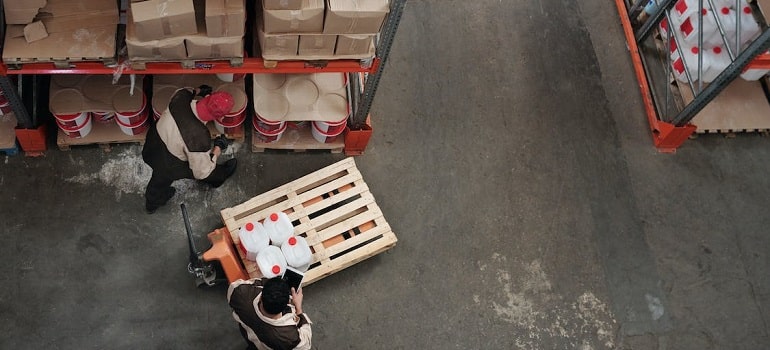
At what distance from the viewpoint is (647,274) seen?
6828 millimetres

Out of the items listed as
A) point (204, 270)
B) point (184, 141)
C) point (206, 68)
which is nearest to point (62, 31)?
point (206, 68)

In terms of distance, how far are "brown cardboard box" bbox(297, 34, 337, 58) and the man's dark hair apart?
1.83 metres

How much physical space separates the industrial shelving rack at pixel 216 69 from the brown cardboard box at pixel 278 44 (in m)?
0.12

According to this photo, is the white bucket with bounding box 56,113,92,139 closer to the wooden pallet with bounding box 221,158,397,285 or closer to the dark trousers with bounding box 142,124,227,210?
the dark trousers with bounding box 142,124,227,210

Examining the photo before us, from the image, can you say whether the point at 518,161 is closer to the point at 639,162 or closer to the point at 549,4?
the point at 639,162

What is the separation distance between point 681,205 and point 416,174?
2.71m

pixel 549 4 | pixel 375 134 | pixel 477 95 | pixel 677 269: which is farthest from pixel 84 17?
pixel 677 269

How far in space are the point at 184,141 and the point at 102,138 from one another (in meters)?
1.24

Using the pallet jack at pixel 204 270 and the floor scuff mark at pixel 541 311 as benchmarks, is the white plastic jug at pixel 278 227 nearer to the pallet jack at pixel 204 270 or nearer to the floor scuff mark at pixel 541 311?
the pallet jack at pixel 204 270

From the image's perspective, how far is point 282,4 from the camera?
5066 millimetres

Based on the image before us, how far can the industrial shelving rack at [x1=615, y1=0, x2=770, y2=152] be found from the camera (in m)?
6.57

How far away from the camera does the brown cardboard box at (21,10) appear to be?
16.6 ft

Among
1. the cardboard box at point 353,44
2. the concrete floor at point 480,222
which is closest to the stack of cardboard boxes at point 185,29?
the cardboard box at point 353,44

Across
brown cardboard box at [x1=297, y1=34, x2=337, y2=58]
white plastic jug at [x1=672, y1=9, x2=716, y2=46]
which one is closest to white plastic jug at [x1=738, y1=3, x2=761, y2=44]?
white plastic jug at [x1=672, y1=9, x2=716, y2=46]
